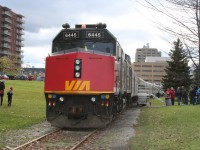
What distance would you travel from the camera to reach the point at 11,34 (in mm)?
145875

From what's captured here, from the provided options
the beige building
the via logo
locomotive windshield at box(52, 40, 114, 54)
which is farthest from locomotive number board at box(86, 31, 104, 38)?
the beige building

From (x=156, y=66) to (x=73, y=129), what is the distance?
110 metres

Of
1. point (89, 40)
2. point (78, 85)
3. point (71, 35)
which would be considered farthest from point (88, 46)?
point (78, 85)

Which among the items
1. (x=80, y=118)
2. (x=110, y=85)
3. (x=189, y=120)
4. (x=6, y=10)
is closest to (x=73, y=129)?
(x=80, y=118)

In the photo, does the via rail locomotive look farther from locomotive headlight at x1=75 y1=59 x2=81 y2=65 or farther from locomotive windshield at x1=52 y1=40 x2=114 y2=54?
locomotive windshield at x1=52 y1=40 x2=114 y2=54

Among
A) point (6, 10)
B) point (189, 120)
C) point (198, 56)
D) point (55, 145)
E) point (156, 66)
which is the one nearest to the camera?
point (55, 145)

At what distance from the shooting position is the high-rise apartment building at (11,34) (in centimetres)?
13788

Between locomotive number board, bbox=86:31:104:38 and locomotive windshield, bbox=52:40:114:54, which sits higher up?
locomotive number board, bbox=86:31:104:38

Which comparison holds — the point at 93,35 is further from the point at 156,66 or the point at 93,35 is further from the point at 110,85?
the point at 156,66

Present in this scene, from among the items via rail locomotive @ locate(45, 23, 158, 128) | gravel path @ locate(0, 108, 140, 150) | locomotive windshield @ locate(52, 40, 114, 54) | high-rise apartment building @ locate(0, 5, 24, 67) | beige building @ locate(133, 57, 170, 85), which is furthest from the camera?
high-rise apartment building @ locate(0, 5, 24, 67)

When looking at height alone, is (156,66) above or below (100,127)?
above

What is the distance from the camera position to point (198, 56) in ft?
42.5

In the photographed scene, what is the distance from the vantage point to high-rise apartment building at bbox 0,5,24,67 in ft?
452

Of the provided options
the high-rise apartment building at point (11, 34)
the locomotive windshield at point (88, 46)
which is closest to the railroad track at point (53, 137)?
the locomotive windshield at point (88, 46)
